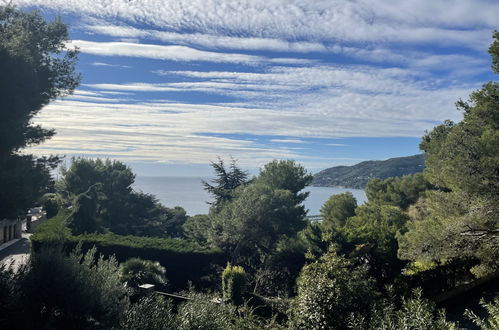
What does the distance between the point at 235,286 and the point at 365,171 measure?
102304 millimetres

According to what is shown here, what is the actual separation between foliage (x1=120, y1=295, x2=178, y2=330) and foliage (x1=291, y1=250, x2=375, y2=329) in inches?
96.7

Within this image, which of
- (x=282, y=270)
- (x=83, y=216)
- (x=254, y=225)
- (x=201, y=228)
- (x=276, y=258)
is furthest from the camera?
(x=201, y=228)

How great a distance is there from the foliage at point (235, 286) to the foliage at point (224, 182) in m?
16.0

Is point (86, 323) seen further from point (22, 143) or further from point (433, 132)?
point (433, 132)

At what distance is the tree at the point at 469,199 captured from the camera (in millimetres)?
10033

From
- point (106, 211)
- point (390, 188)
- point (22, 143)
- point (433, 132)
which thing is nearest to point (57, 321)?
point (22, 143)

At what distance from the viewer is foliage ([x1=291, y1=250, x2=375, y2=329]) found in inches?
261

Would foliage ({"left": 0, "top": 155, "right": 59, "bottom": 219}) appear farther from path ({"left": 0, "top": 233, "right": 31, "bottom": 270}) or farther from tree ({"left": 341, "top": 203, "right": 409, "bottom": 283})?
tree ({"left": 341, "top": 203, "right": 409, "bottom": 283})

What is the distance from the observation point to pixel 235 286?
1432 cm

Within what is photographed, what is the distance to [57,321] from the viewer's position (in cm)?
566

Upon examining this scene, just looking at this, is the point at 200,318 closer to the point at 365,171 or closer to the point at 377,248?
the point at 377,248

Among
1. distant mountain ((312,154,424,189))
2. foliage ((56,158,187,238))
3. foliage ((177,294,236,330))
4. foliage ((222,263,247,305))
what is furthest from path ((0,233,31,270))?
distant mountain ((312,154,424,189))

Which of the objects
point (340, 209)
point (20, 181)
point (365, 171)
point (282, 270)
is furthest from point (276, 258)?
point (365, 171)

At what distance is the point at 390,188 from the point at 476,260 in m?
22.0
